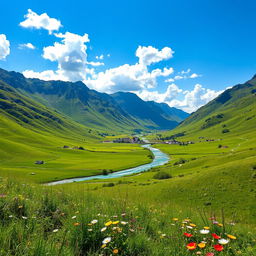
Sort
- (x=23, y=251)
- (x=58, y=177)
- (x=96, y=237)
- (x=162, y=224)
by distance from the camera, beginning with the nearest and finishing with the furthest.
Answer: (x=23, y=251) < (x=96, y=237) < (x=162, y=224) < (x=58, y=177)

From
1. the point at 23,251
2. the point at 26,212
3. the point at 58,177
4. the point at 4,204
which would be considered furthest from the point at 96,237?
the point at 58,177

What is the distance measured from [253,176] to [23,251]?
151ft

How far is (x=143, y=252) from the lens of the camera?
14.7 ft

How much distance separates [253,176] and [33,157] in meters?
151

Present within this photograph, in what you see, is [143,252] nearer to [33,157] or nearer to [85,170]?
[85,170]

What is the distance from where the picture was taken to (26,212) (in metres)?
6.46

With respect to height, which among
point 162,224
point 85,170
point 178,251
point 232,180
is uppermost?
point 178,251

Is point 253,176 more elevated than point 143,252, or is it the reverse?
point 143,252

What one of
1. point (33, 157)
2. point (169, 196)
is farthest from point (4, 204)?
point (33, 157)

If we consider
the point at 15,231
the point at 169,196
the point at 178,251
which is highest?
the point at 15,231

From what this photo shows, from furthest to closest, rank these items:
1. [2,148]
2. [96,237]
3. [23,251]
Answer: [2,148] < [96,237] < [23,251]

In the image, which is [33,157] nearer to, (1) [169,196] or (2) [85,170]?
(2) [85,170]

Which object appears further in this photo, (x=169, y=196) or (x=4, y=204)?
(x=169, y=196)

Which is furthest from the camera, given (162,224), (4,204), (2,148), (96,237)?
(2,148)
